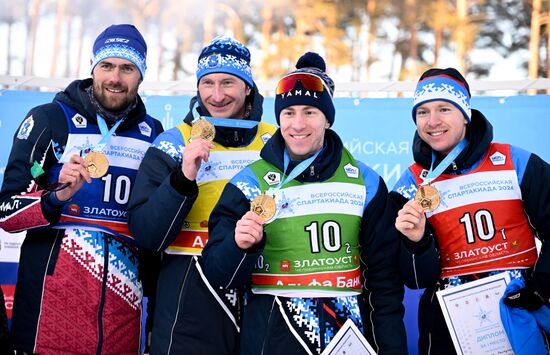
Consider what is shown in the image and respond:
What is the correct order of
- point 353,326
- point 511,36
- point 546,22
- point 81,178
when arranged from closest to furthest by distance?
point 353,326, point 81,178, point 546,22, point 511,36

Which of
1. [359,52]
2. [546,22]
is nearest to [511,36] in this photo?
[546,22]

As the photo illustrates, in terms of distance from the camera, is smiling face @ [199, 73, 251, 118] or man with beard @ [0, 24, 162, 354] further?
smiling face @ [199, 73, 251, 118]

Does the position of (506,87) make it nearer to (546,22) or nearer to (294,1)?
(546,22)

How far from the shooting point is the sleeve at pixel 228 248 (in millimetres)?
3176

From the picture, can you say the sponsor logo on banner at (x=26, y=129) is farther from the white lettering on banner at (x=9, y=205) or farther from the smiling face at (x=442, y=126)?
the smiling face at (x=442, y=126)

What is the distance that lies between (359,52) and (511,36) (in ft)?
16.8

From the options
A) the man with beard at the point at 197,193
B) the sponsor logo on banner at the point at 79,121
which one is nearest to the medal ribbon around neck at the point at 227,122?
the man with beard at the point at 197,193

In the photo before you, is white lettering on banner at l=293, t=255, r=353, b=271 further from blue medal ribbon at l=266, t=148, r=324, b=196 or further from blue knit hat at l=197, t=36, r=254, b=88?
blue knit hat at l=197, t=36, r=254, b=88

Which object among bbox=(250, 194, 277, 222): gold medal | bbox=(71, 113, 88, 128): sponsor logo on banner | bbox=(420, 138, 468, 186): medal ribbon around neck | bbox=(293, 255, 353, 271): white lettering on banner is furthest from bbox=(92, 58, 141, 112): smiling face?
bbox=(420, 138, 468, 186): medal ribbon around neck

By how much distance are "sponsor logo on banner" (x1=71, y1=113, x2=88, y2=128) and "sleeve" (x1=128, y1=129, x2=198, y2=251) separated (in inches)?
16.9

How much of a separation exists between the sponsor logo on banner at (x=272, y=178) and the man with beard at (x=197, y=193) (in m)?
0.29

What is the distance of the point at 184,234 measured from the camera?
3.74 meters

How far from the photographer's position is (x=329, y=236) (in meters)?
3.35

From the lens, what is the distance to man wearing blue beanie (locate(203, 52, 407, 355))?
329cm
